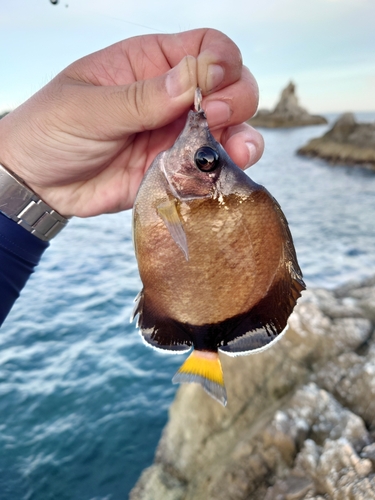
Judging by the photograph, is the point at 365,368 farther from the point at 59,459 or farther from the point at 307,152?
the point at 307,152

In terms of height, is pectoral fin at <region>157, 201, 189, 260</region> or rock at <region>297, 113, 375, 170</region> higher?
pectoral fin at <region>157, 201, 189, 260</region>

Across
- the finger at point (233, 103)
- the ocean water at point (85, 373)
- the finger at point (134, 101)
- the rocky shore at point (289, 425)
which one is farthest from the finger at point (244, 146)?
the ocean water at point (85, 373)

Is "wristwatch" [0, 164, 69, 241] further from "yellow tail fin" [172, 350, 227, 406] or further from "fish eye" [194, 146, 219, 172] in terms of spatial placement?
"yellow tail fin" [172, 350, 227, 406]

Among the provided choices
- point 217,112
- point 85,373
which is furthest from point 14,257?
point 85,373

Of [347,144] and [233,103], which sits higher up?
[233,103]

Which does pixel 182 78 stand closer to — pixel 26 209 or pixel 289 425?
pixel 26 209

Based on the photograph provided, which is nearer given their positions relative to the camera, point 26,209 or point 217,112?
point 217,112

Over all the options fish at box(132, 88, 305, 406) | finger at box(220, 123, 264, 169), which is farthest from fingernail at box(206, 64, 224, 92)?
finger at box(220, 123, 264, 169)

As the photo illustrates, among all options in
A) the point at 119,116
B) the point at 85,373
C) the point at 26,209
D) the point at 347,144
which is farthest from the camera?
the point at 347,144
